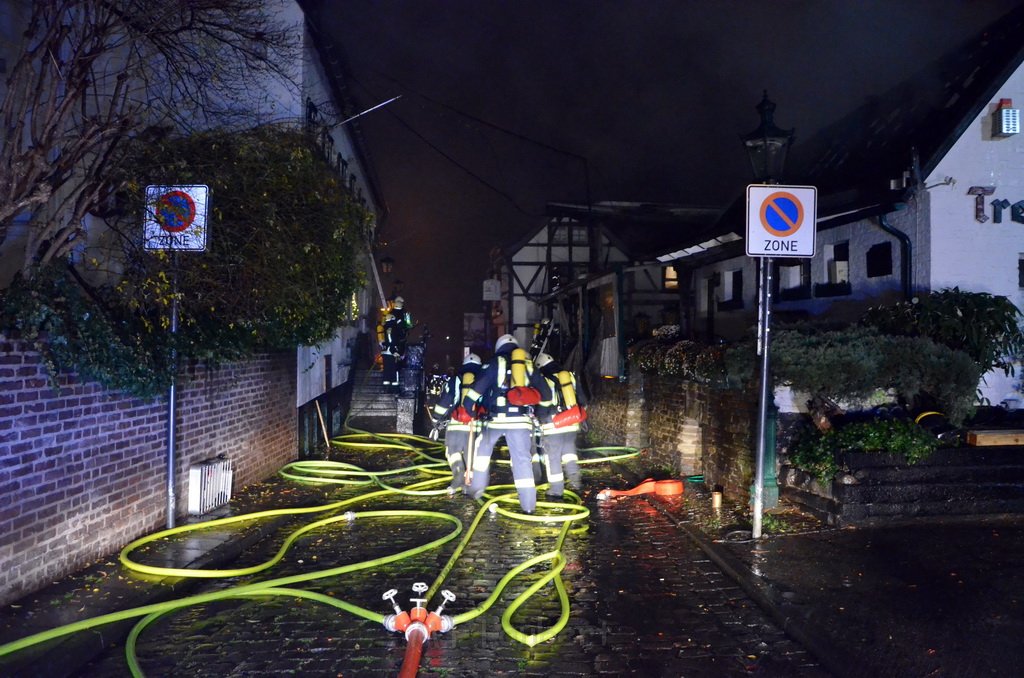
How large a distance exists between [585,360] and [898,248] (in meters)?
6.48

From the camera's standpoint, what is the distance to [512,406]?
8.18 m

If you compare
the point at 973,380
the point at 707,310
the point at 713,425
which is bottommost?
the point at 713,425

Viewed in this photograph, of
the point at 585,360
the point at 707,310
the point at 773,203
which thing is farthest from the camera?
the point at 707,310

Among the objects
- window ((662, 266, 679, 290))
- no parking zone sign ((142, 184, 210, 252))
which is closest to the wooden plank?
no parking zone sign ((142, 184, 210, 252))

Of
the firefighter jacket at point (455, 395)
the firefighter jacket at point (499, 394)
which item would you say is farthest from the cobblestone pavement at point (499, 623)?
the firefighter jacket at point (455, 395)

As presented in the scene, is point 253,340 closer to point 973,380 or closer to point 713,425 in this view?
point 713,425

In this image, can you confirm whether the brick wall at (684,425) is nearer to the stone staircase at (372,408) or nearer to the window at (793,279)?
the stone staircase at (372,408)

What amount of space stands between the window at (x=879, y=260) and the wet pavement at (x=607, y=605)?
6889 mm

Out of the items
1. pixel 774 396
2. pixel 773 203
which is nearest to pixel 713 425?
pixel 774 396

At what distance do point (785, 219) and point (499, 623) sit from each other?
4.40 metres

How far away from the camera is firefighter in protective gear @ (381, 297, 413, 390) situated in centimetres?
1656

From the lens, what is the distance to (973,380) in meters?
8.02

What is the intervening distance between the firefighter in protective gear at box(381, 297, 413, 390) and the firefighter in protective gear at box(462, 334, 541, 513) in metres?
8.19

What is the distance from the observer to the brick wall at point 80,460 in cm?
517
